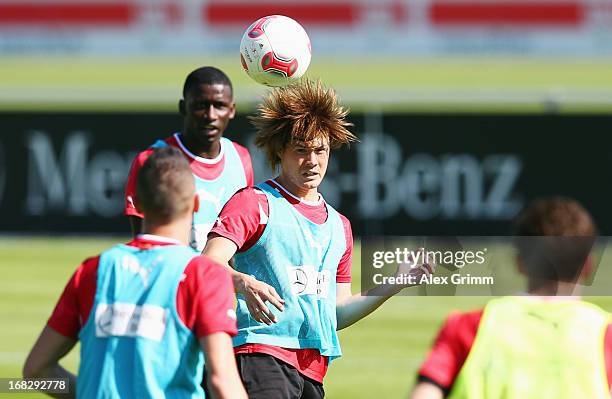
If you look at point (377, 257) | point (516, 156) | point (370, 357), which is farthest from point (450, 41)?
point (377, 257)

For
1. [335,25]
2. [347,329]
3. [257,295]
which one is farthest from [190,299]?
[335,25]

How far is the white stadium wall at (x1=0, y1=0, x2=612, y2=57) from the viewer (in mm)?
39531

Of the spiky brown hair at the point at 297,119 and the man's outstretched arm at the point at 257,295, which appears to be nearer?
the man's outstretched arm at the point at 257,295

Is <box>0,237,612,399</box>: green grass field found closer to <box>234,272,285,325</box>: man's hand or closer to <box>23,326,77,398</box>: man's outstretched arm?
<box>234,272,285,325</box>: man's hand

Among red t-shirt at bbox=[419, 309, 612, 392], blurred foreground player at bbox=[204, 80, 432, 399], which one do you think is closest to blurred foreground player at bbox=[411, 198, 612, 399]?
red t-shirt at bbox=[419, 309, 612, 392]

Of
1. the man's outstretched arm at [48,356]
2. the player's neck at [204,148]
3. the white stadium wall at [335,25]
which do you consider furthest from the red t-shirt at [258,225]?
the white stadium wall at [335,25]

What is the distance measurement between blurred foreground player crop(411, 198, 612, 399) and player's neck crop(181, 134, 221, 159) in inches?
150

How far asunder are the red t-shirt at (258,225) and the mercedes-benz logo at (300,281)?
26 cm

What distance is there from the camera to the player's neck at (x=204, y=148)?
7426mm

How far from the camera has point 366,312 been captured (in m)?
6.09

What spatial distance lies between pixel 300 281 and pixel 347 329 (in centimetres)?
633

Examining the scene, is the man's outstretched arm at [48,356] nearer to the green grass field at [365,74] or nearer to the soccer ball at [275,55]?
the soccer ball at [275,55]

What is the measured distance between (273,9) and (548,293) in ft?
123

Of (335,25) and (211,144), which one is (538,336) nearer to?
(211,144)
